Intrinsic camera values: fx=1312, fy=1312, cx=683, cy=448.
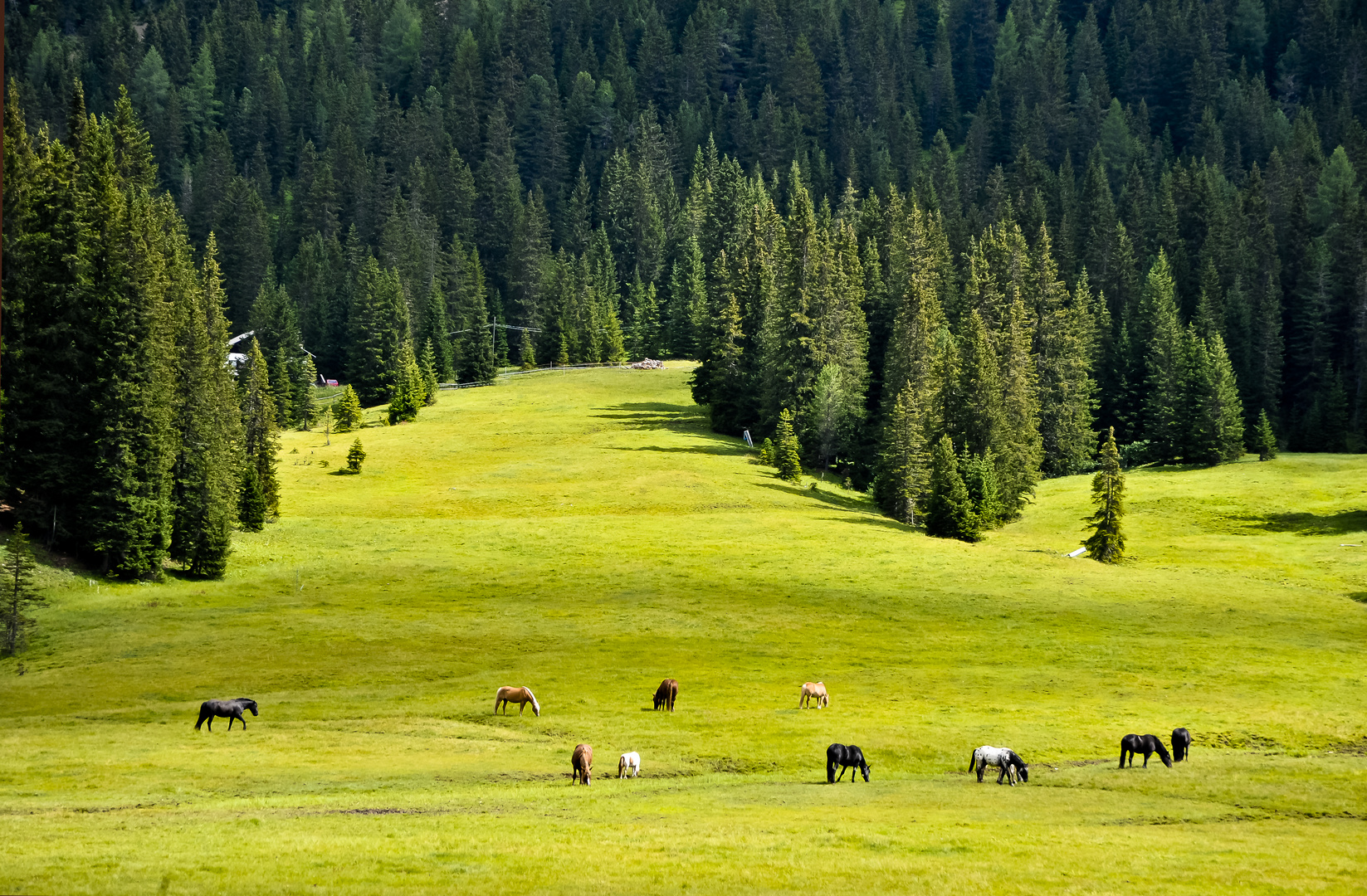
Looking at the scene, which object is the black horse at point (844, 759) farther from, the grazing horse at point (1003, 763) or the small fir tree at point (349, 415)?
the small fir tree at point (349, 415)

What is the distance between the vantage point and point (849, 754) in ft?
129

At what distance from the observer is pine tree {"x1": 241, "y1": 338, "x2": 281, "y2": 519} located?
9181 centimetres

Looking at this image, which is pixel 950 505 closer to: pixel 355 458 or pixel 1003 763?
pixel 355 458

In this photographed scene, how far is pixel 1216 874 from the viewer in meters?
26.7

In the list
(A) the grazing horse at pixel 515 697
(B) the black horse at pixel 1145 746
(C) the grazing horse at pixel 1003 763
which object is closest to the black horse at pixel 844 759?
(C) the grazing horse at pixel 1003 763

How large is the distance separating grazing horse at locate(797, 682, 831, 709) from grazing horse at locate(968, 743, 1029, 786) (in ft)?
35.3

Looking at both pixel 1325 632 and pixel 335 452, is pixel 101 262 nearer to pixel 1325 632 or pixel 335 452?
pixel 335 452

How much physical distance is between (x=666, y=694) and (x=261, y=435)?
186 feet

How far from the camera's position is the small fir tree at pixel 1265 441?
134 m

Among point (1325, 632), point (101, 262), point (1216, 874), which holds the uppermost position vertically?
point (101, 262)

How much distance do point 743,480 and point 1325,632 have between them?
54.0 metres

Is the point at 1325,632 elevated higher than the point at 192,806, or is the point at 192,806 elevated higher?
the point at 192,806

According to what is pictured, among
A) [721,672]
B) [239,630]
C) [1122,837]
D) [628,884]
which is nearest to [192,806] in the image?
[628,884]

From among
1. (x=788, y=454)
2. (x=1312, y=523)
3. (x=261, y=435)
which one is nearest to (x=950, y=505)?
(x=788, y=454)
